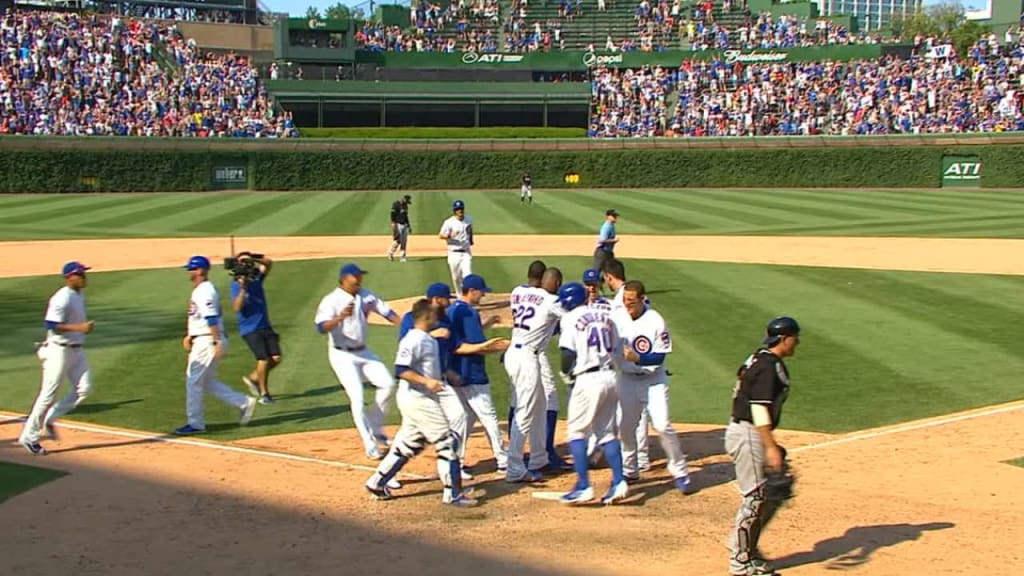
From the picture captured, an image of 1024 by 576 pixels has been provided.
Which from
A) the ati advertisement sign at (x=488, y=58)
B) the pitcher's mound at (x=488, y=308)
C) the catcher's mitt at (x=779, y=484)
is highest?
the ati advertisement sign at (x=488, y=58)

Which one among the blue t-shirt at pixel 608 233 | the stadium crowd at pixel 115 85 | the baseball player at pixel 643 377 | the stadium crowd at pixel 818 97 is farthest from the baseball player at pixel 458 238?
the stadium crowd at pixel 818 97

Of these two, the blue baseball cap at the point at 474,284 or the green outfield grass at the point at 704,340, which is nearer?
the blue baseball cap at the point at 474,284

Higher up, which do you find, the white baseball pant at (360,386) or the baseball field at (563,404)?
the white baseball pant at (360,386)

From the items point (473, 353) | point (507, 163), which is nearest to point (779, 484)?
point (473, 353)

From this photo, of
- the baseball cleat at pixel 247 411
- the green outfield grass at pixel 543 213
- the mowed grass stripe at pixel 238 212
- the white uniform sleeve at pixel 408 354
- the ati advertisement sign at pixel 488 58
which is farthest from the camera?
the ati advertisement sign at pixel 488 58

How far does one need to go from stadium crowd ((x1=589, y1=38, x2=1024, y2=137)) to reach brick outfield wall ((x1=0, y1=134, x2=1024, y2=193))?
5483 mm

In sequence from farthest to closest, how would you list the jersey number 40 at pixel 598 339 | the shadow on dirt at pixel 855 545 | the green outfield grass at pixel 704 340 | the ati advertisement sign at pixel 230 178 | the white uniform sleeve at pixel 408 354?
the ati advertisement sign at pixel 230 178 → the green outfield grass at pixel 704 340 → the jersey number 40 at pixel 598 339 → the white uniform sleeve at pixel 408 354 → the shadow on dirt at pixel 855 545

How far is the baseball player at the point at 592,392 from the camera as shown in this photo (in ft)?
30.6

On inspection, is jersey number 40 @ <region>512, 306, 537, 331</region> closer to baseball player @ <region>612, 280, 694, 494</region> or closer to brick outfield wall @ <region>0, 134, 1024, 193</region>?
baseball player @ <region>612, 280, 694, 494</region>

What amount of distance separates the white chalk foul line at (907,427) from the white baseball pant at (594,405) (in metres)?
2.59

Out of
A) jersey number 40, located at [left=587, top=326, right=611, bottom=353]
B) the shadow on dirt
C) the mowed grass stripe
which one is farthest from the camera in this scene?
the mowed grass stripe

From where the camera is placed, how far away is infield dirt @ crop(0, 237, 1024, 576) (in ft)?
26.3

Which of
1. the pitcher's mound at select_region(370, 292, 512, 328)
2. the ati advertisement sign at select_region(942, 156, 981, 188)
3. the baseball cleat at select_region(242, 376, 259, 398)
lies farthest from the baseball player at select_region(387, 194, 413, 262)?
the ati advertisement sign at select_region(942, 156, 981, 188)

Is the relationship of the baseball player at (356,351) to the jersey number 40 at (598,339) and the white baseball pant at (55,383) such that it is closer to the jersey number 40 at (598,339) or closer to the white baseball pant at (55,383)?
the jersey number 40 at (598,339)
